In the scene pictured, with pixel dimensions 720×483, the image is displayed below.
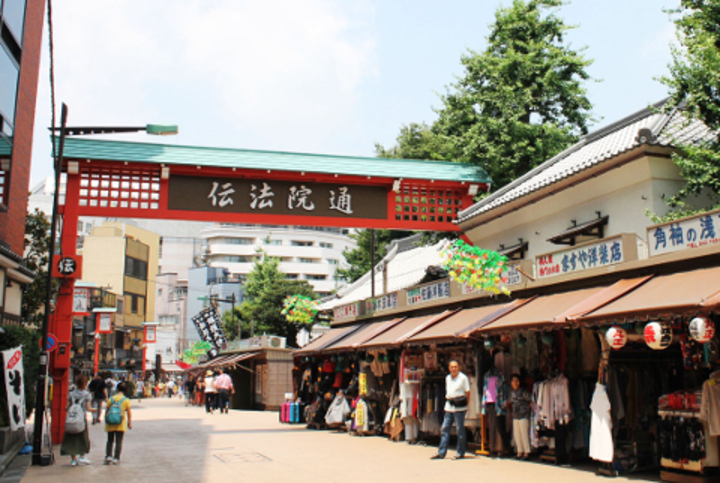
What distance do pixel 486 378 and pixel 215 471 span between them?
5391mm

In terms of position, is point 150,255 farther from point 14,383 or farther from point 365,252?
point 14,383

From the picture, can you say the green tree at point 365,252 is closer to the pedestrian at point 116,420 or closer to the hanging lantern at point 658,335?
the pedestrian at point 116,420

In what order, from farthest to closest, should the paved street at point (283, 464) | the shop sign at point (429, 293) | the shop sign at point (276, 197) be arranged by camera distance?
the shop sign at point (276, 197) < the shop sign at point (429, 293) < the paved street at point (283, 464)

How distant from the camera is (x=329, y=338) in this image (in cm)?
2264

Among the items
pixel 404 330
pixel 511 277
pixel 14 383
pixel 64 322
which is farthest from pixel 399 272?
pixel 14 383

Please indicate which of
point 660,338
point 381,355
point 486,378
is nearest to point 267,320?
point 381,355

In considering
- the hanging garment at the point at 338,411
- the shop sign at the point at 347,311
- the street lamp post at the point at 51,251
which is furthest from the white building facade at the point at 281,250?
the street lamp post at the point at 51,251

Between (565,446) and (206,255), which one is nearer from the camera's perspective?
(565,446)

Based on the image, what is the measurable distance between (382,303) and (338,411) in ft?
11.2

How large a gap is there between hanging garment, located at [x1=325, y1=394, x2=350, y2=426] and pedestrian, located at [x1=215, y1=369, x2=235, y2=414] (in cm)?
1030

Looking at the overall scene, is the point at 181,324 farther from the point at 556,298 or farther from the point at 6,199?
the point at 556,298

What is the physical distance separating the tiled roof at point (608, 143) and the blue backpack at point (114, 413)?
10.3 meters

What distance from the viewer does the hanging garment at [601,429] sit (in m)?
10.0

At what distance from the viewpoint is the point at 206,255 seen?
8675cm
